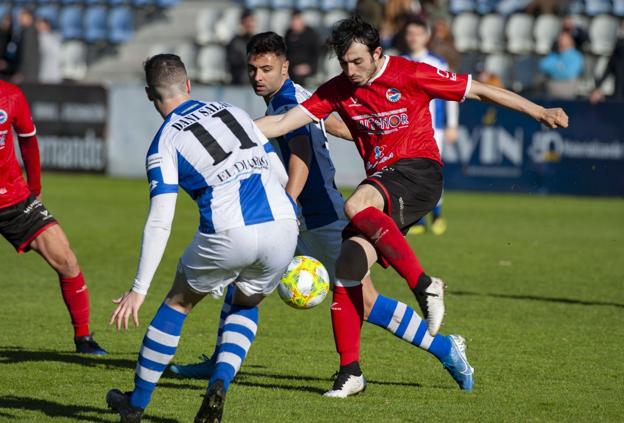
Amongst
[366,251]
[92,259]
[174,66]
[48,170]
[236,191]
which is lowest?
[48,170]

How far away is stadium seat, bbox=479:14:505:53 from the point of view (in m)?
22.8

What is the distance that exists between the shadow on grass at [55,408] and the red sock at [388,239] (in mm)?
1373

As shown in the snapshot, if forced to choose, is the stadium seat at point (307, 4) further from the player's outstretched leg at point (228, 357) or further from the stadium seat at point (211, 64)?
the player's outstretched leg at point (228, 357)

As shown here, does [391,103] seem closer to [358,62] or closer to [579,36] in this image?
[358,62]

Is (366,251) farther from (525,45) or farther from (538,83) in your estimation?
(525,45)

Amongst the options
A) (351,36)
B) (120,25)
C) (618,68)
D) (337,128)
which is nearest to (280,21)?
(120,25)

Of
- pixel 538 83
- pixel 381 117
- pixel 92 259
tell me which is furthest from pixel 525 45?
pixel 381 117

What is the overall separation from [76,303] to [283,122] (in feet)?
6.73

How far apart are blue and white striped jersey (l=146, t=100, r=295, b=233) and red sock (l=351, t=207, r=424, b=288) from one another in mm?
715

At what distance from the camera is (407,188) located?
6125 mm

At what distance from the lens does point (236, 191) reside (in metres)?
5.14

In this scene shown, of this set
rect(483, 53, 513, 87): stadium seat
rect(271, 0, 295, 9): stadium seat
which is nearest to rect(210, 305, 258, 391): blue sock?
rect(483, 53, 513, 87): stadium seat

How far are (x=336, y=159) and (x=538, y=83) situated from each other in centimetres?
414

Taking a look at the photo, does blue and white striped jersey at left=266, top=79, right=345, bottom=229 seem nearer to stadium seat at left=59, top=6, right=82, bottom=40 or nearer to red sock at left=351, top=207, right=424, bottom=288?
red sock at left=351, top=207, right=424, bottom=288
